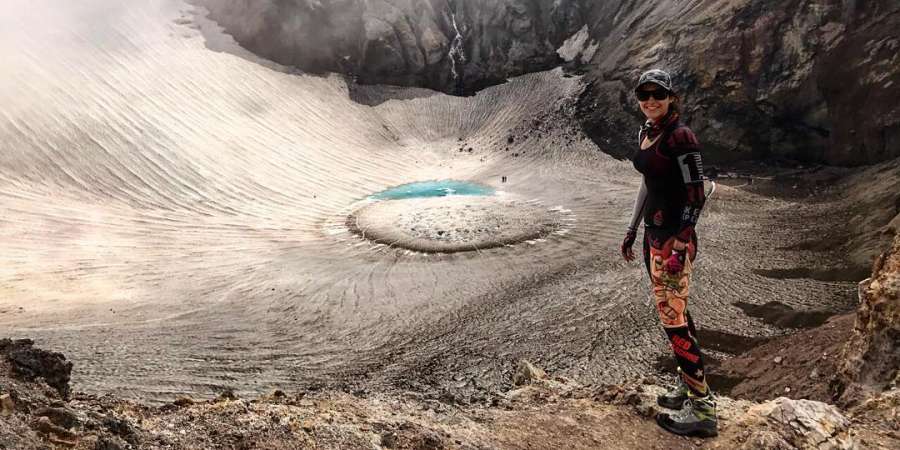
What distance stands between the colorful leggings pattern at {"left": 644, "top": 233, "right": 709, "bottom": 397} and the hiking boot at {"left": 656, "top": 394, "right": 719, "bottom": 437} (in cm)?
8

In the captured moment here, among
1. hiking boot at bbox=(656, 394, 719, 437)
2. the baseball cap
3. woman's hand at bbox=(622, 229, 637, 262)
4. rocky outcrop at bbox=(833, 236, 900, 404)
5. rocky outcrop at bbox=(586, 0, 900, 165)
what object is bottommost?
hiking boot at bbox=(656, 394, 719, 437)

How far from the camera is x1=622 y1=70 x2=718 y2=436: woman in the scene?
14.9ft

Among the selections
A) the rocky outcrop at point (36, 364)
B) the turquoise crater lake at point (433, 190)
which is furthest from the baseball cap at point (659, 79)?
the turquoise crater lake at point (433, 190)

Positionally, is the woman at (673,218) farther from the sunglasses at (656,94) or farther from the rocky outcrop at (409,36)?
the rocky outcrop at (409,36)

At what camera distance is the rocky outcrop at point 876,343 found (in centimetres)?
498

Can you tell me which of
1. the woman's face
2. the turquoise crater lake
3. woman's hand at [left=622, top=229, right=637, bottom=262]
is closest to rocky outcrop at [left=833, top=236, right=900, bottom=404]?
woman's hand at [left=622, top=229, right=637, bottom=262]

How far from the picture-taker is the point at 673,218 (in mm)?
4648

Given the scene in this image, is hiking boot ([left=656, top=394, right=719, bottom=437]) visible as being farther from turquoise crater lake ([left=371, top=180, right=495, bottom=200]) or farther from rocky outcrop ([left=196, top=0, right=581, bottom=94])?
rocky outcrop ([left=196, top=0, right=581, bottom=94])

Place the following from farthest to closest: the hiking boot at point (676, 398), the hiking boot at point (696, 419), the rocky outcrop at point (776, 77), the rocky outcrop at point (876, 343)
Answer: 1. the rocky outcrop at point (776, 77)
2. the hiking boot at point (676, 398)
3. the rocky outcrop at point (876, 343)
4. the hiking boot at point (696, 419)

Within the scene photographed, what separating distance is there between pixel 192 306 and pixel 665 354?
9.03m

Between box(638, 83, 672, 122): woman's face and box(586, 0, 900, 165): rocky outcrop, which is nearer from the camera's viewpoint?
box(638, 83, 672, 122): woman's face

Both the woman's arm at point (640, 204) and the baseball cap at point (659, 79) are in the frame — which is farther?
the woman's arm at point (640, 204)

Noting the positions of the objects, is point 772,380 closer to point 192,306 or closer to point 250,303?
point 250,303

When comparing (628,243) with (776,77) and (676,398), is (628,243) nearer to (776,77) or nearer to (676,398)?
(676,398)
